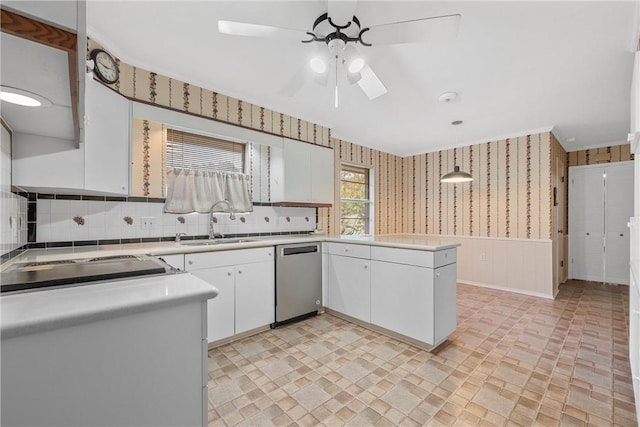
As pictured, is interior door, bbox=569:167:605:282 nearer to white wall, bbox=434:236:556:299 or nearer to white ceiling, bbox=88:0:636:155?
white ceiling, bbox=88:0:636:155

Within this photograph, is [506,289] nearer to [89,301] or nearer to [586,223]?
[586,223]

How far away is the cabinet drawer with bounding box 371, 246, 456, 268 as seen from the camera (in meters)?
2.33

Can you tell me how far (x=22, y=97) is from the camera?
0.96m

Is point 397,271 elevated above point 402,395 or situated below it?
above

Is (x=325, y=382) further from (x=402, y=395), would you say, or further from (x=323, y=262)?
(x=323, y=262)

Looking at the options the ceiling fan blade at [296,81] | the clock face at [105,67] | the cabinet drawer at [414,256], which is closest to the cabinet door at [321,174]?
the cabinet drawer at [414,256]

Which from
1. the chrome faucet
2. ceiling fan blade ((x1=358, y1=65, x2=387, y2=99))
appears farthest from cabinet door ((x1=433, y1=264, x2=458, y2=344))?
the chrome faucet

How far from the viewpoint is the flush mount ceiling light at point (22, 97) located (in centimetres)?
91

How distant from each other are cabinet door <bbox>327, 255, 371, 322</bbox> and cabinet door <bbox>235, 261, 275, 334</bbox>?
28.0 inches

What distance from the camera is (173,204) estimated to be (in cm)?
261

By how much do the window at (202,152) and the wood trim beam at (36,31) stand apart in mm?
2243

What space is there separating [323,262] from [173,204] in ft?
5.50

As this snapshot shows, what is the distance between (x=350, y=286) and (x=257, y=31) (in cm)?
239

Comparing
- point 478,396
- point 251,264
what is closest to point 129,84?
point 251,264
